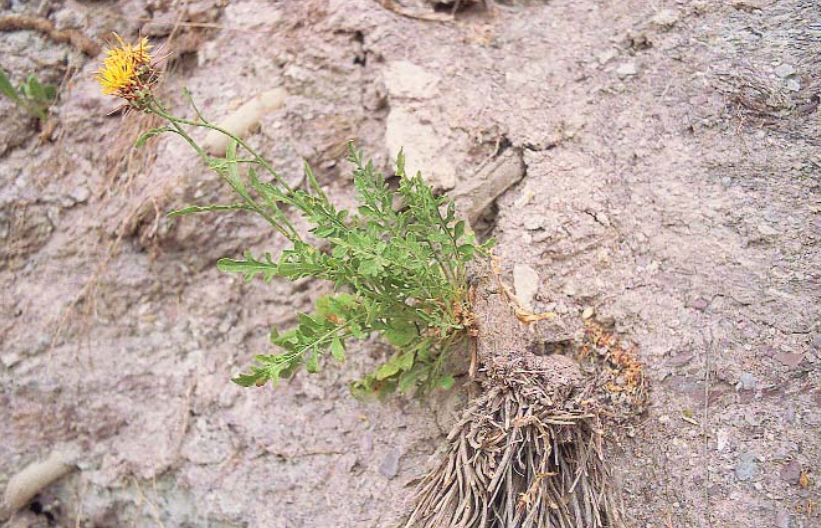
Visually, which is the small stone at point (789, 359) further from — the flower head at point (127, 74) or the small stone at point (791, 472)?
the flower head at point (127, 74)

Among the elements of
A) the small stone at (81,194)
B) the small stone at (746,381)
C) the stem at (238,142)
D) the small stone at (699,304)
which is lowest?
the small stone at (746,381)

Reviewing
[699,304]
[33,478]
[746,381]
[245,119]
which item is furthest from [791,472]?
[33,478]

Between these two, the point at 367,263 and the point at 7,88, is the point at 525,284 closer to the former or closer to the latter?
the point at 367,263

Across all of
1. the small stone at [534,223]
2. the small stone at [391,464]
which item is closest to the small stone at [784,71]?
the small stone at [534,223]

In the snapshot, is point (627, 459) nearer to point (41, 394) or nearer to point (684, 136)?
point (684, 136)

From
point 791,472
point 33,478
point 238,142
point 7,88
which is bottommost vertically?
point 33,478

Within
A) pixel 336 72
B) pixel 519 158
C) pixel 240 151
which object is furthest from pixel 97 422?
pixel 519 158

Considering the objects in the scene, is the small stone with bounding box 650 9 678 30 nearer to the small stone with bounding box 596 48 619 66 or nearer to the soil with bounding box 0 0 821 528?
the soil with bounding box 0 0 821 528

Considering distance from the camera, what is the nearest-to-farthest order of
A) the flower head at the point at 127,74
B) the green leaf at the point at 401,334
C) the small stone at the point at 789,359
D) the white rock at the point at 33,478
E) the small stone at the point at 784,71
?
1. the flower head at the point at 127,74
2. the small stone at the point at 789,359
3. the green leaf at the point at 401,334
4. the small stone at the point at 784,71
5. the white rock at the point at 33,478
